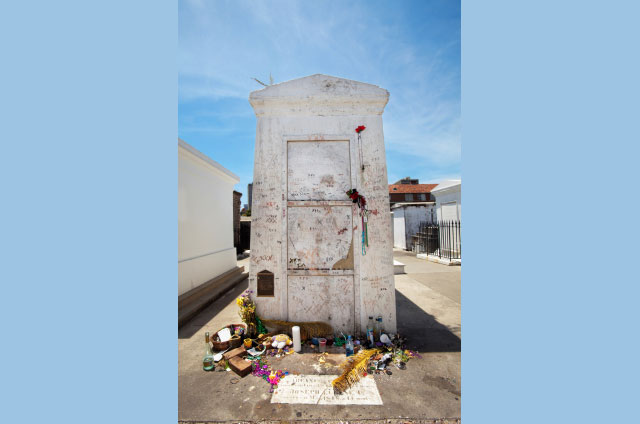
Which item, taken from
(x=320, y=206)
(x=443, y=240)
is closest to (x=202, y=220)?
(x=320, y=206)

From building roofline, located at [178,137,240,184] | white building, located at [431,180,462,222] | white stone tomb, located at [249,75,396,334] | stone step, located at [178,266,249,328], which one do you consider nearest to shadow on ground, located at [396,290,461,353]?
white stone tomb, located at [249,75,396,334]

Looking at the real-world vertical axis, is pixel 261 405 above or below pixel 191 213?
below

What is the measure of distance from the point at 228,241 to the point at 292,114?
6.56m

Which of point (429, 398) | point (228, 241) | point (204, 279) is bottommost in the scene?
point (429, 398)

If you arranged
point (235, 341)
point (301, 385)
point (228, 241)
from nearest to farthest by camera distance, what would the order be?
point (301, 385) < point (235, 341) < point (228, 241)

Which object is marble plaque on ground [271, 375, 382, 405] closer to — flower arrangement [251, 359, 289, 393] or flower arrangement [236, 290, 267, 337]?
flower arrangement [251, 359, 289, 393]

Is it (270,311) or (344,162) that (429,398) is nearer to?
(270,311)

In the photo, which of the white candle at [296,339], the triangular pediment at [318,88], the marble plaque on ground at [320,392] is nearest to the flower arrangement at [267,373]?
the marble plaque on ground at [320,392]

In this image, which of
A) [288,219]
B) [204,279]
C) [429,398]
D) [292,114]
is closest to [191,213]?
[204,279]

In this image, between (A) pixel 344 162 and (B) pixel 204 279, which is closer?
(A) pixel 344 162

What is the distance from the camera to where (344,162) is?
475 cm

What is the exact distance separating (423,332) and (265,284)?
3.27 meters

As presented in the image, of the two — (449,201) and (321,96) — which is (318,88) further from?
(449,201)

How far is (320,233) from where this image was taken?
185 inches
